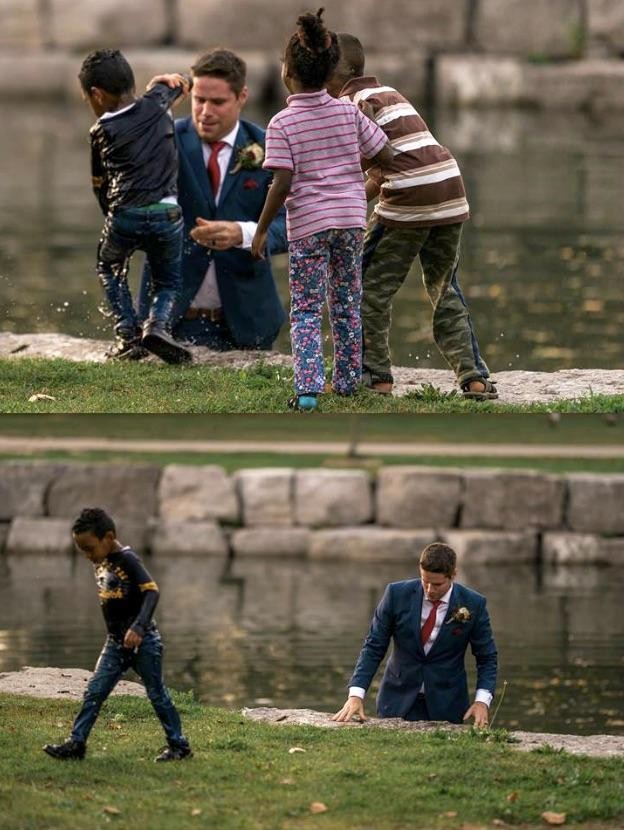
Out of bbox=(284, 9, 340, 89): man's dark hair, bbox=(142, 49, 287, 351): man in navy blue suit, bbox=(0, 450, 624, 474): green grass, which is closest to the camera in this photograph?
bbox=(284, 9, 340, 89): man's dark hair

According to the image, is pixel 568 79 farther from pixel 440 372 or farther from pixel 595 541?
pixel 440 372

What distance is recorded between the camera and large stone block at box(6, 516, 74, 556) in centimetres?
1584

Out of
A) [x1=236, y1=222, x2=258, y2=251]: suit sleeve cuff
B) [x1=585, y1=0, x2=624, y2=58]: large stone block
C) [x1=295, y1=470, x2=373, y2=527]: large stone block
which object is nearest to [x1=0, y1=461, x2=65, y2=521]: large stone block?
[x1=295, y1=470, x2=373, y2=527]: large stone block

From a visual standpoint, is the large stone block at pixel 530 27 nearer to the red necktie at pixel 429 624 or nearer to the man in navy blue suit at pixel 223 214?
the man in navy blue suit at pixel 223 214

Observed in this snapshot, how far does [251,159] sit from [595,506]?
320 inches

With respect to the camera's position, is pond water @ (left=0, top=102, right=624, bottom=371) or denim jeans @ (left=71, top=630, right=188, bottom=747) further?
pond water @ (left=0, top=102, right=624, bottom=371)

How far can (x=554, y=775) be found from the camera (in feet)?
23.1

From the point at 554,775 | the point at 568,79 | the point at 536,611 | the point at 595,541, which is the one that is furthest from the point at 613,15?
the point at 554,775

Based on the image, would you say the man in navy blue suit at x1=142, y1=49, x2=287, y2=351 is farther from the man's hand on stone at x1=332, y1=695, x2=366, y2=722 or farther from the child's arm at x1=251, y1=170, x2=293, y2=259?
the man's hand on stone at x1=332, y1=695, x2=366, y2=722

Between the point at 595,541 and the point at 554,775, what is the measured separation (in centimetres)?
857

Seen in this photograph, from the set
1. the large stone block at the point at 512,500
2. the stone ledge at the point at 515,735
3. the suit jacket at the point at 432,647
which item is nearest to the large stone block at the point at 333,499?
the large stone block at the point at 512,500

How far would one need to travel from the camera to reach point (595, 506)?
15867mm

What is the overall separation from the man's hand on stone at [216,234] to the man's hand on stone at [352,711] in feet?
6.49

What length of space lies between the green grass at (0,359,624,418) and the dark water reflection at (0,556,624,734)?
2.46 metres
